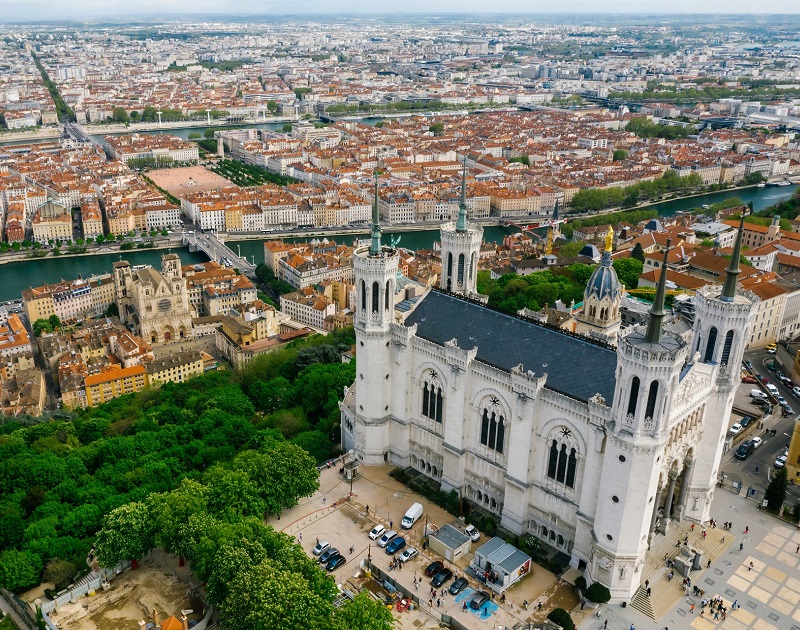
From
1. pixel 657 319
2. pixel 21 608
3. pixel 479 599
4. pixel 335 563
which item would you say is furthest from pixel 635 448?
pixel 21 608

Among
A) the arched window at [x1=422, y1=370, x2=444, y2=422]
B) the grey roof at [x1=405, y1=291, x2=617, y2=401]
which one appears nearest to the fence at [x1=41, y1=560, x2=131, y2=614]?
the arched window at [x1=422, y1=370, x2=444, y2=422]

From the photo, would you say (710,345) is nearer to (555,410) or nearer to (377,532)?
(555,410)

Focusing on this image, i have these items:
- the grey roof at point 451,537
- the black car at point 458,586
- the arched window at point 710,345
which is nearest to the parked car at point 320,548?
the grey roof at point 451,537

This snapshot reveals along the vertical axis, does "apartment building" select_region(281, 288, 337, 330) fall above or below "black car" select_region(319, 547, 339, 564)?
below

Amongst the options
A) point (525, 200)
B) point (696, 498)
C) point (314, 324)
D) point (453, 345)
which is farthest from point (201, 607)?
point (525, 200)

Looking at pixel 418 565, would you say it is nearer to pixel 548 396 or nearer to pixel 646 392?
pixel 548 396

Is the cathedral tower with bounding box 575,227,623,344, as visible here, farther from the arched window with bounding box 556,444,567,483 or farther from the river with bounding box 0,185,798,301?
the river with bounding box 0,185,798,301
